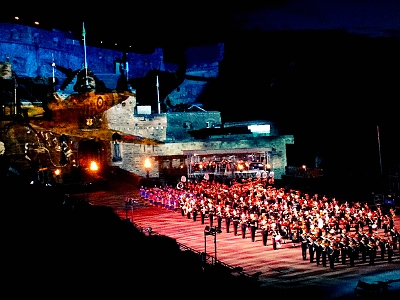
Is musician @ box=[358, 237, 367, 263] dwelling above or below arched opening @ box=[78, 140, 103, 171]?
below

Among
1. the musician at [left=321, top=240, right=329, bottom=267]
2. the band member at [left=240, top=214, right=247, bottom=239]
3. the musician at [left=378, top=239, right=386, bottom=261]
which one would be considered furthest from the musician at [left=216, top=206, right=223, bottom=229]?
the musician at [left=378, top=239, right=386, bottom=261]

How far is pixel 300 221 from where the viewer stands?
1822 cm

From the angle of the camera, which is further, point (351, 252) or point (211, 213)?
point (211, 213)

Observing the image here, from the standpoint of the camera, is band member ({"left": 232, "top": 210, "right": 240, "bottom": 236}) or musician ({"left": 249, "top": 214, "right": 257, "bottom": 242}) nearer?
musician ({"left": 249, "top": 214, "right": 257, "bottom": 242})

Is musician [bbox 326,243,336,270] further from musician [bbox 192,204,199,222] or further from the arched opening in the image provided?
the arched opening

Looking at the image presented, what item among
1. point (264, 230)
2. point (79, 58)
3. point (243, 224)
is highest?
point (79, 58)

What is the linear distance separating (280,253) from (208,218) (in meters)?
7.16

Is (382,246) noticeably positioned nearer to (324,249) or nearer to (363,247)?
(363,247)

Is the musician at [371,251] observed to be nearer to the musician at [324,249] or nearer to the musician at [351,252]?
the musician at [351,252]

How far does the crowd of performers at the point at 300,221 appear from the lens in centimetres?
1564

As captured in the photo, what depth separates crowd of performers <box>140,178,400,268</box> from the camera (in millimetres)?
15641

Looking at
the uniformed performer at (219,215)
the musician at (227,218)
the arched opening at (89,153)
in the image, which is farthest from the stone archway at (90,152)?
the musician at (227,218)

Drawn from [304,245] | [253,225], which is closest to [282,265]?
[304,245]

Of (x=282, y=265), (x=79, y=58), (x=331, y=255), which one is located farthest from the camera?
(x=79, y=58)
